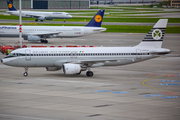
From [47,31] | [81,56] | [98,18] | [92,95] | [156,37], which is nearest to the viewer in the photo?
[92,95]

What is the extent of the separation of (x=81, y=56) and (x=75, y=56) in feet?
2.41

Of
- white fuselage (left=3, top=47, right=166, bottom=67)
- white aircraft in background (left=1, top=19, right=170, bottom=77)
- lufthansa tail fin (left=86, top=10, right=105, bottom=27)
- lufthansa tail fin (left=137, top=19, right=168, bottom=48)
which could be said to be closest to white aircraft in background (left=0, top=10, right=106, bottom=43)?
lufthansa tail fin (left=86, top=10, right=105, bottom=27)

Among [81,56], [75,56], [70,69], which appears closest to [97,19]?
[81,56]

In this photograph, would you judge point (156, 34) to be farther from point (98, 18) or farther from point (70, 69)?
point (98, 18)

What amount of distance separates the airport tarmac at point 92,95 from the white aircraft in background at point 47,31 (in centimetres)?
3279

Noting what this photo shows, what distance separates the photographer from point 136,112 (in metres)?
23.8

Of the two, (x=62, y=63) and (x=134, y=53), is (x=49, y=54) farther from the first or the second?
(x=134, y=53)

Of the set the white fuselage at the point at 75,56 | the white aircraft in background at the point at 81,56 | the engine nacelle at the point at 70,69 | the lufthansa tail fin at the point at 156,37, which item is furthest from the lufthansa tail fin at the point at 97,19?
the engine nacelle at the point at 70,69

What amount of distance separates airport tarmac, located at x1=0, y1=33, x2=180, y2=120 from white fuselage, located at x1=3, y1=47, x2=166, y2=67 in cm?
167

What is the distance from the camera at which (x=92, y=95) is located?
96.8 ft

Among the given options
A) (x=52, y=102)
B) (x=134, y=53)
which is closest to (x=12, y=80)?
(x=52, y=102)

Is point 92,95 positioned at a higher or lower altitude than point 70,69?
lower

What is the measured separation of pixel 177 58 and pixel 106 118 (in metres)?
38.5

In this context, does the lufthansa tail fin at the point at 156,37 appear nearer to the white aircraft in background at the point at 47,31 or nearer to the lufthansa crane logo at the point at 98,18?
the white aircraft in background at the point at 47,31
